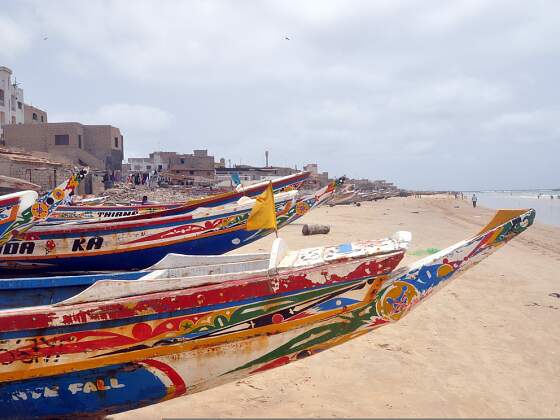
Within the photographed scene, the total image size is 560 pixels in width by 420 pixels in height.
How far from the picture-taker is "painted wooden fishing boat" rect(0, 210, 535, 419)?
102 inches

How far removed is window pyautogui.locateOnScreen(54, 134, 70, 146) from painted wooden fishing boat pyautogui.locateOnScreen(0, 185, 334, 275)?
26.8m

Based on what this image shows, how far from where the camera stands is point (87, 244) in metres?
6.80

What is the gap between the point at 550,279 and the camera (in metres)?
8.65

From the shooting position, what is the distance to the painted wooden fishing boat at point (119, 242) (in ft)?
22.1

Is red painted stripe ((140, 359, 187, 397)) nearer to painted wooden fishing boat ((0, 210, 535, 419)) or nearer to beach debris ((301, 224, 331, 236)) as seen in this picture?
painted wooden fishing boat ((0, 210, 535, 419))

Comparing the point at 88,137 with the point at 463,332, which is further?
the point at 88,137

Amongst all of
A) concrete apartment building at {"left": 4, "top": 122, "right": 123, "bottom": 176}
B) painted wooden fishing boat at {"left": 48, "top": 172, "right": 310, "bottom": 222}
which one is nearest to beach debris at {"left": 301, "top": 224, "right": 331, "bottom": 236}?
painted wooden fishing boat at {"left": 48, "top": 172, "right": 310, "bottom": 222}

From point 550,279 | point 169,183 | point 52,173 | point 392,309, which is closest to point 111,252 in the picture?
point 392,309

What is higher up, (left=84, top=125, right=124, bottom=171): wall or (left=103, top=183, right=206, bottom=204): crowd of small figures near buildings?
(left=84, top=125, right=124, bottom=171): wall

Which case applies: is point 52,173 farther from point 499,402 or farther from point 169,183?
point 499,402

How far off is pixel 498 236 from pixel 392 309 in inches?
49.0

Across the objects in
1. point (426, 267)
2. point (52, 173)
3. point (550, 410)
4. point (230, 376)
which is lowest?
point (550, 410)

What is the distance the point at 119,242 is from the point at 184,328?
15.3 feet

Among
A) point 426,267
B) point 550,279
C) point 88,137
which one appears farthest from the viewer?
point 88,137
